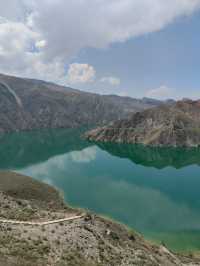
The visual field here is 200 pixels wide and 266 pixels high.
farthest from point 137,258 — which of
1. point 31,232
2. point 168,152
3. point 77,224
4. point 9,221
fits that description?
point 168,152

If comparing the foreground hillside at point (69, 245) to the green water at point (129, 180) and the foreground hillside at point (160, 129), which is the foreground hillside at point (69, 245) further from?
the foreground hillside at point (160, 129)

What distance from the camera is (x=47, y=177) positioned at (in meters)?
92.4

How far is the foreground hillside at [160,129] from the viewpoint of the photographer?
157375 mm

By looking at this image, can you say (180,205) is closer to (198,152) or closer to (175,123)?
(198,152)

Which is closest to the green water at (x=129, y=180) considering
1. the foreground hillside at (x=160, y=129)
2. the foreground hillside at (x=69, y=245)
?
the foreground hillside at (x=160, y=129)

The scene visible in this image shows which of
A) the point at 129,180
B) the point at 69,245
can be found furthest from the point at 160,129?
the point at 69,245

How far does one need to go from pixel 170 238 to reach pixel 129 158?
82473mm

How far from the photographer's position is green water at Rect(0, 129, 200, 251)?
5519 centimetres

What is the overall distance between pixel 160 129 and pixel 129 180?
259 feet

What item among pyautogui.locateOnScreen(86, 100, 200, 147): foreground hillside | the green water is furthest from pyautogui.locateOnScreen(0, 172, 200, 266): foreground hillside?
pyautogui.locateOnScreen(86, 100, 200, 147): foreground hillside

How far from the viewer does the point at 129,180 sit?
90938 mm

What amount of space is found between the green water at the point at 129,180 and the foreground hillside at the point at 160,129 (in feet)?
36.7

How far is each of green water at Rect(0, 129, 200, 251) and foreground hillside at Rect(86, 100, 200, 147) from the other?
1118 centimetres

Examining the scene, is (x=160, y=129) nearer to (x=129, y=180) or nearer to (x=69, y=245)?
(x=129, y=180)
